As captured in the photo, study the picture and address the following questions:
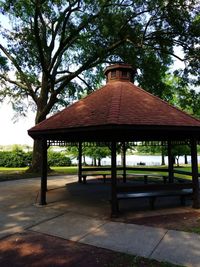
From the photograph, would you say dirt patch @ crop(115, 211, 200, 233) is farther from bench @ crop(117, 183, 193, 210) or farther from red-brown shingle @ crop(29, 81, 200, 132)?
red-brown shingle @ crop(29, 81, 200, 132)

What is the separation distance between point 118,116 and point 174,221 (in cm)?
343

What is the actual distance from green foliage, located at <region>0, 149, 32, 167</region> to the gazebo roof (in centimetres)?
2449

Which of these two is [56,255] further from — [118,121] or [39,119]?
[39,119]

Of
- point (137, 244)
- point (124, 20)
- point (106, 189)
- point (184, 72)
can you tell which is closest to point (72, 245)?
point (137, 244)

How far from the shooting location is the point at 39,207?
33.2ft

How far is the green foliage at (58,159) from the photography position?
115ft

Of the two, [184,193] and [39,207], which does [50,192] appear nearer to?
[39,207]

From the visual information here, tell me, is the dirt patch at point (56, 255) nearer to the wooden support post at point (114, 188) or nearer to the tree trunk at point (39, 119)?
the wooden support post at point (114, 188)

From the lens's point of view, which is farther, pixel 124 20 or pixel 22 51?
pixel 22 51

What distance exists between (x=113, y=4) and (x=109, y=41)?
247 cm

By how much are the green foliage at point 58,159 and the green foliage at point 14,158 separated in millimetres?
2629

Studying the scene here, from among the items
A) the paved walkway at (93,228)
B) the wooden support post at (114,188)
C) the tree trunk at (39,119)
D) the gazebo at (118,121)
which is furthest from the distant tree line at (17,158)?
the wooden support post at (114,188)

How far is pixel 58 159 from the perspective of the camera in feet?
117

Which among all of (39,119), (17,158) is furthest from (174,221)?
(17,158)
